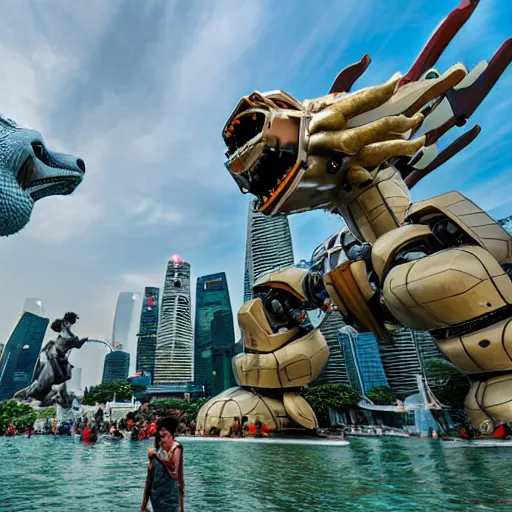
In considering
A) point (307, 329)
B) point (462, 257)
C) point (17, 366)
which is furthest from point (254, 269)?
point (462, 257)

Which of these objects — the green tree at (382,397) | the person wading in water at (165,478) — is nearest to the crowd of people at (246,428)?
the person wading in water at (165,478)

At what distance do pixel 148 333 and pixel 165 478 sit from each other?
84866 mm

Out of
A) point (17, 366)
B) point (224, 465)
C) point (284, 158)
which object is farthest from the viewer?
point (17, 366)

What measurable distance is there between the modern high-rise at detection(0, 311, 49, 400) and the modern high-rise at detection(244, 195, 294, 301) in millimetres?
29120

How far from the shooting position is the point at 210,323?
6712 centimetres

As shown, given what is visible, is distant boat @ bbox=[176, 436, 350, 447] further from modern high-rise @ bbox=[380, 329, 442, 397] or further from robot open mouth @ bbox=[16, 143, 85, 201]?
modern high-rise @ bbox=[380, 329, 442, 397]

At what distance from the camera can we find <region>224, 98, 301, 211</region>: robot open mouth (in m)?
6.23

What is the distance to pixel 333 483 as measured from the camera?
12.4ft

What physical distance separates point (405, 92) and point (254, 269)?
4864cm

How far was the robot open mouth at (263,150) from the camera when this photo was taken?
20.4ft

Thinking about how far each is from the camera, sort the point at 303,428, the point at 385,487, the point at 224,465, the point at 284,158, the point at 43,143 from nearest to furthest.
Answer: the point at 385,487
the point at 43,143
the point at 224,465
the point at 284,158
the point at 303,428

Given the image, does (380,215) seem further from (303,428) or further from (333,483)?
(303,428)

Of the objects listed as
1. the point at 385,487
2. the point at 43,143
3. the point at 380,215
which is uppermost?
the point at 380,215

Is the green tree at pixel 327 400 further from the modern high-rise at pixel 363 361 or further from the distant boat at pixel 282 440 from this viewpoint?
the distant boat at pixel 282 440
